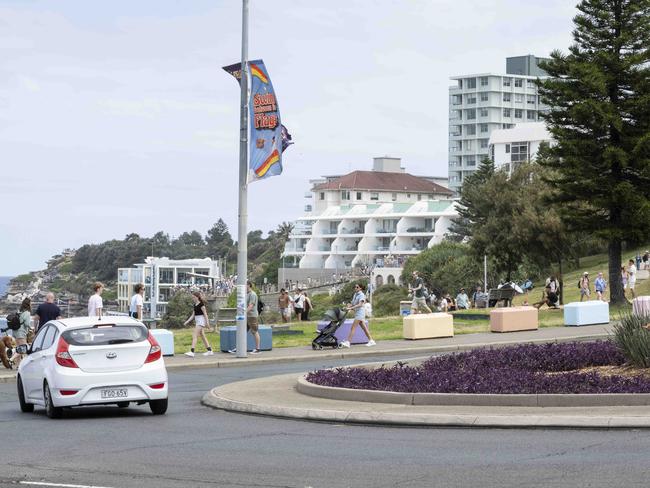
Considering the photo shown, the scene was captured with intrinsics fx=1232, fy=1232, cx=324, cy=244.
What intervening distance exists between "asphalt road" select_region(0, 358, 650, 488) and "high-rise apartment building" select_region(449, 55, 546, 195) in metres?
169

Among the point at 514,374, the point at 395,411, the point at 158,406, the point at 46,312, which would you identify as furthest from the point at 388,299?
the point at 395,411

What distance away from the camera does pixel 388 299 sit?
92500mm

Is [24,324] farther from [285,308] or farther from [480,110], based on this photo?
[480,110]

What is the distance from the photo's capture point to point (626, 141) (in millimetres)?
46312

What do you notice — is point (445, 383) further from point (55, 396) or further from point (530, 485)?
point (530, 485)

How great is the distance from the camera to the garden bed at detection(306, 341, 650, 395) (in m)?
16.0

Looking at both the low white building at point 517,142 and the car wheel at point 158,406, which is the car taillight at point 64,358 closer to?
the car wheel at point 158,406

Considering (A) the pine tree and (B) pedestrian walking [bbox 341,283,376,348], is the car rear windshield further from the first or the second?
(A) the pine tree

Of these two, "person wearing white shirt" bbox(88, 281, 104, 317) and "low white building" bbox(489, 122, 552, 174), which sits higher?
"low white building" bbox(489, 122, 552, 174)

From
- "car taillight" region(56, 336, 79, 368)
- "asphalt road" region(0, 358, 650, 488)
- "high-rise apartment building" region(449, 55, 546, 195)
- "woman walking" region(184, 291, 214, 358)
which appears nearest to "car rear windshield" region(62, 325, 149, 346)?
"car taillight" region(56, 336, 79, 368)

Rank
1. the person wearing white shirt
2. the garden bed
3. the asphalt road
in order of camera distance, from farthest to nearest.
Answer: the person wearing white shirt < the garden bed < the asphalt road

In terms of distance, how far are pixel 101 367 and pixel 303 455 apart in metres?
5.44

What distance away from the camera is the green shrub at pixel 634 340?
1777cm

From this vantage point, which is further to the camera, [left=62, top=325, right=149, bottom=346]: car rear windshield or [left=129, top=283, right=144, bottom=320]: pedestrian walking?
[left=129, top=283, right=144, bottom=320]: pedestrian walking
